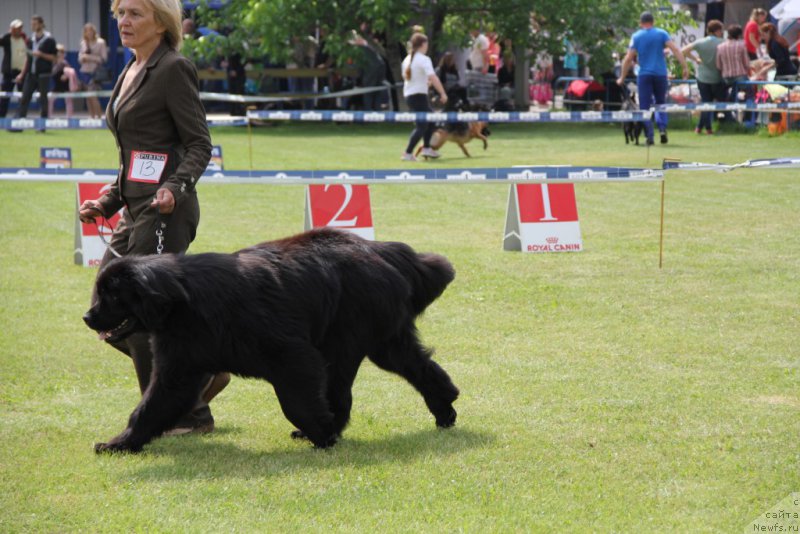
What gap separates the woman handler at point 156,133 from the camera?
4.89 meters

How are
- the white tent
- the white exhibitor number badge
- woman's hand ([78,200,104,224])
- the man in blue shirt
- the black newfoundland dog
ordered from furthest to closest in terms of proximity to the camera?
the white tent < the man in blue shirt < woman's hand ([78,200,104,224]) < the white exhibitor number badge < the black newfoundland dog

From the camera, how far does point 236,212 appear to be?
12398 millimetres

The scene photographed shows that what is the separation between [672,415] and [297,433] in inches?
71.2

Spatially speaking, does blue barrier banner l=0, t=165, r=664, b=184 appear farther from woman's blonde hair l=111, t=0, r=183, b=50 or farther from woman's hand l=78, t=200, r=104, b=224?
woman's blonde hair l=111, t=0, r=183, b=50

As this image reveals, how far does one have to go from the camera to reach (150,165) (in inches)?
197

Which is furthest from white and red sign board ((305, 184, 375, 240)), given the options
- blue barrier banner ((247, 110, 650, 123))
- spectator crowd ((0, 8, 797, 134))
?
spectator crowd ((0, 8, 797, 134))

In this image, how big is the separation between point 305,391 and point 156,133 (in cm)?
134

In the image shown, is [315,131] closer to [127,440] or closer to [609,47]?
[609,47]

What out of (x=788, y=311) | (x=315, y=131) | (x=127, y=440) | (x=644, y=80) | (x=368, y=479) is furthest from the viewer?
(x=315, y=131)

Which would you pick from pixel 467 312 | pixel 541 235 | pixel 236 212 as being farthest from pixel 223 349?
pixel 236 212

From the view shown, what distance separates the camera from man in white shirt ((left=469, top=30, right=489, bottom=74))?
1152 inches

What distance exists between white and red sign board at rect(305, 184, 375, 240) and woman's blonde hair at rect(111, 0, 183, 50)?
14.7ft

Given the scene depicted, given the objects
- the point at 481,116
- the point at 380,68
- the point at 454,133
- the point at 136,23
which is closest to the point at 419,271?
the point at 136,23

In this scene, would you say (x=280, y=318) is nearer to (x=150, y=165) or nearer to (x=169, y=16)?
(x=150, y=165)
